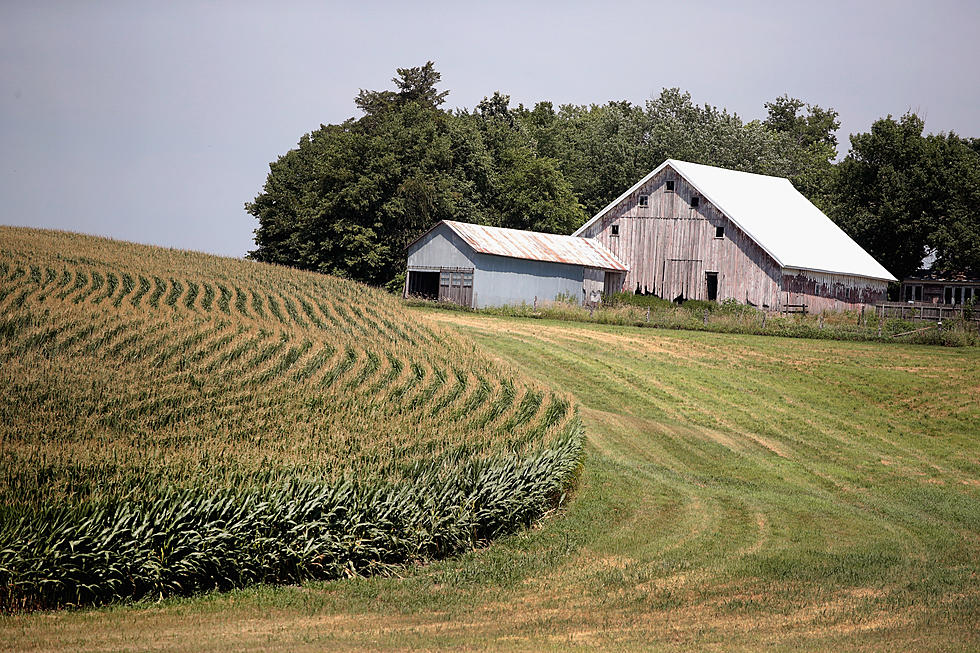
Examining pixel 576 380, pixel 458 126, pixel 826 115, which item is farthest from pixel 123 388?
pixel 826 115

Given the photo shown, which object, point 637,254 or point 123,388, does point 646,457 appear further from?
point 637,254

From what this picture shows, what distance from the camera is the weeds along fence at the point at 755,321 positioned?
41.0 m

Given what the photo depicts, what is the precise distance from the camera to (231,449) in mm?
13625

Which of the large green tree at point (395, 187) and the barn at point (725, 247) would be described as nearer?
the barn at point (725, 247)

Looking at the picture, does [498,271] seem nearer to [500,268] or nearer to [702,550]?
[500,268]

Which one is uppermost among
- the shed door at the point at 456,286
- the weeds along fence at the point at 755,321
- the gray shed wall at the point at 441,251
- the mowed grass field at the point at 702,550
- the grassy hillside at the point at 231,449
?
the gray shed wall at the point at 441,251

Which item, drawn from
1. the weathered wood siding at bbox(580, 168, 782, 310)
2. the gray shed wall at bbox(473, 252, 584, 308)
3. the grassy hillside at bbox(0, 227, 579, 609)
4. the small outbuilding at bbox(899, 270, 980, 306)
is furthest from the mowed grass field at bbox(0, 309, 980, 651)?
the small outbuilding at bbox(899, 270, 980, 306)

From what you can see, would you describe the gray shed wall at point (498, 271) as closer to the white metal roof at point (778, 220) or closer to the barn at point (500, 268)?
the barn at point (500, 268)

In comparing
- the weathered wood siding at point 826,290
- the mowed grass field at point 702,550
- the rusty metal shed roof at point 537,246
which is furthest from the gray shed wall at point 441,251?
the mowed grass field at point 702,550

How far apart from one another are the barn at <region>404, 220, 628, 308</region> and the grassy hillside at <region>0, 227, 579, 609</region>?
24222 mm

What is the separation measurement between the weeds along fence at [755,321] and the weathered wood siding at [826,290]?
5.47 feet

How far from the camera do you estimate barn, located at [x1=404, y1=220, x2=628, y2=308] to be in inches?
1948

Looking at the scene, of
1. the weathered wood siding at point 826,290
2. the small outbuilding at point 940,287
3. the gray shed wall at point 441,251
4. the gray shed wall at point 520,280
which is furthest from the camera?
the small outbuilding at point 940,287

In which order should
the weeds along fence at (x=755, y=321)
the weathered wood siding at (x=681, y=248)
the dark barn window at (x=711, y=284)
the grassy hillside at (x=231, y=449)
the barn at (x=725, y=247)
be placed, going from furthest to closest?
1. the dark barn window at (x=711, y=284)
2. the weathered wood siding at (x=681, y=248)
3. the barn at (x=725, y=247)
4. the weeds along fence at (x=755, y=321)
5. the grassy hillside at (x=231, y=449)
